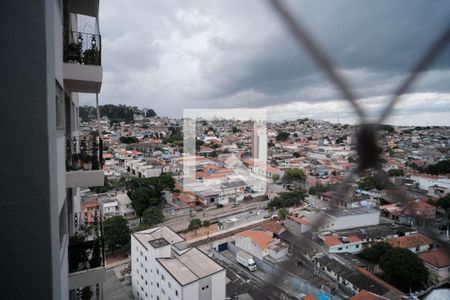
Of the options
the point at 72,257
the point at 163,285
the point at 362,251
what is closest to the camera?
the point at 72,257

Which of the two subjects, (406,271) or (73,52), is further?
(406,271)

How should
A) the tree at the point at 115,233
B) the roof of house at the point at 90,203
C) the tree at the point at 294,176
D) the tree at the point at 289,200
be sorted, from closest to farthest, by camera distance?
1. the tree at the point at 115,233
2. the roof of house at the point at 90,203
3. the tree at the point at 289,200
4. the tree at the point at 294,176

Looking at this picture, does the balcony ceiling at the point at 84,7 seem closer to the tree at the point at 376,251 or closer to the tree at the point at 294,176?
the tree at the point at 376,251

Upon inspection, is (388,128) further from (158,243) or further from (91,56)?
(158,243)

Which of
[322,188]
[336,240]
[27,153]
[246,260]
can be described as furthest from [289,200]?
[27,153]

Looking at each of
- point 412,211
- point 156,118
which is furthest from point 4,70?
point 156,118

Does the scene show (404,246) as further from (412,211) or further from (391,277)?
(412,211)

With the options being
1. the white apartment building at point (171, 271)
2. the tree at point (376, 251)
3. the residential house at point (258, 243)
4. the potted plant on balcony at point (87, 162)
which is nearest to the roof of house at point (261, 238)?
the residential house at point (258, 243)
